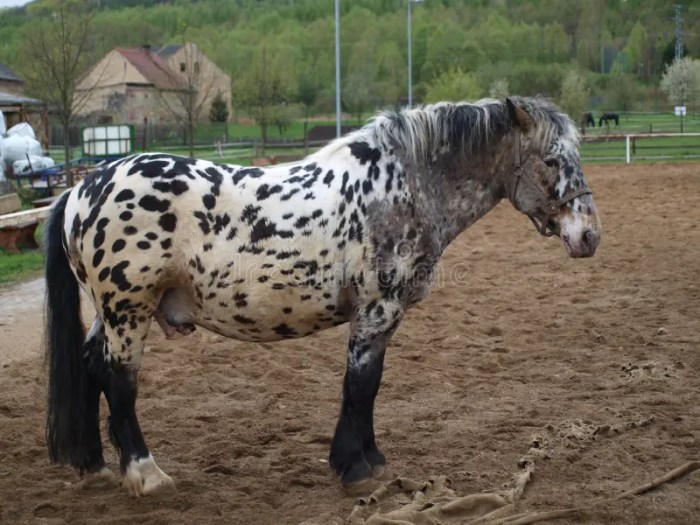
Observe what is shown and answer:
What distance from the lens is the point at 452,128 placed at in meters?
4.55

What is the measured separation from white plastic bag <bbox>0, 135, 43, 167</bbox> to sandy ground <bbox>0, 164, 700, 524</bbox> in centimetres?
1430

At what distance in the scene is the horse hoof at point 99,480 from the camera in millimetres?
4457

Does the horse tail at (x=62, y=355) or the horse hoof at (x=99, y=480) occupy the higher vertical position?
the horse tail at (x=62, y=355)

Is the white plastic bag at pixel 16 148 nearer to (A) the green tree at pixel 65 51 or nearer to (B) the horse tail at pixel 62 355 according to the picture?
(A) the green tree at pixel 65 51

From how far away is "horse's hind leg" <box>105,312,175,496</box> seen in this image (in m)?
4.27

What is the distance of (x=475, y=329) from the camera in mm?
7793

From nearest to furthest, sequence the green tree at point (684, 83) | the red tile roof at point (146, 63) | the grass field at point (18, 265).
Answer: the grass field at point (18, 265) < the green tree at point (684, 83) < the red tile roof at point (146, 63)

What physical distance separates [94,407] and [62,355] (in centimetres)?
36

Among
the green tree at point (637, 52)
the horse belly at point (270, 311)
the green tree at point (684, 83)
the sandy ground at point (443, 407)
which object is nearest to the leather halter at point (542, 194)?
the horse belly at point (270, 311)

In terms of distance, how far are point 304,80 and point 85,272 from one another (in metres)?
78.3

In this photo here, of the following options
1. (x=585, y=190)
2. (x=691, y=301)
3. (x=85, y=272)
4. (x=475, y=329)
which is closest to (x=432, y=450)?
(x=585, y=190)

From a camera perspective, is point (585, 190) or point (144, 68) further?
point (144, 68)

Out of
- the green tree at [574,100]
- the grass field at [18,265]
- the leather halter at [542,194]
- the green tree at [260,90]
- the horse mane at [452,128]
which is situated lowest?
the grass field at [18,265]

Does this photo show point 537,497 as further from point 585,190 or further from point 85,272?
point 85,272
